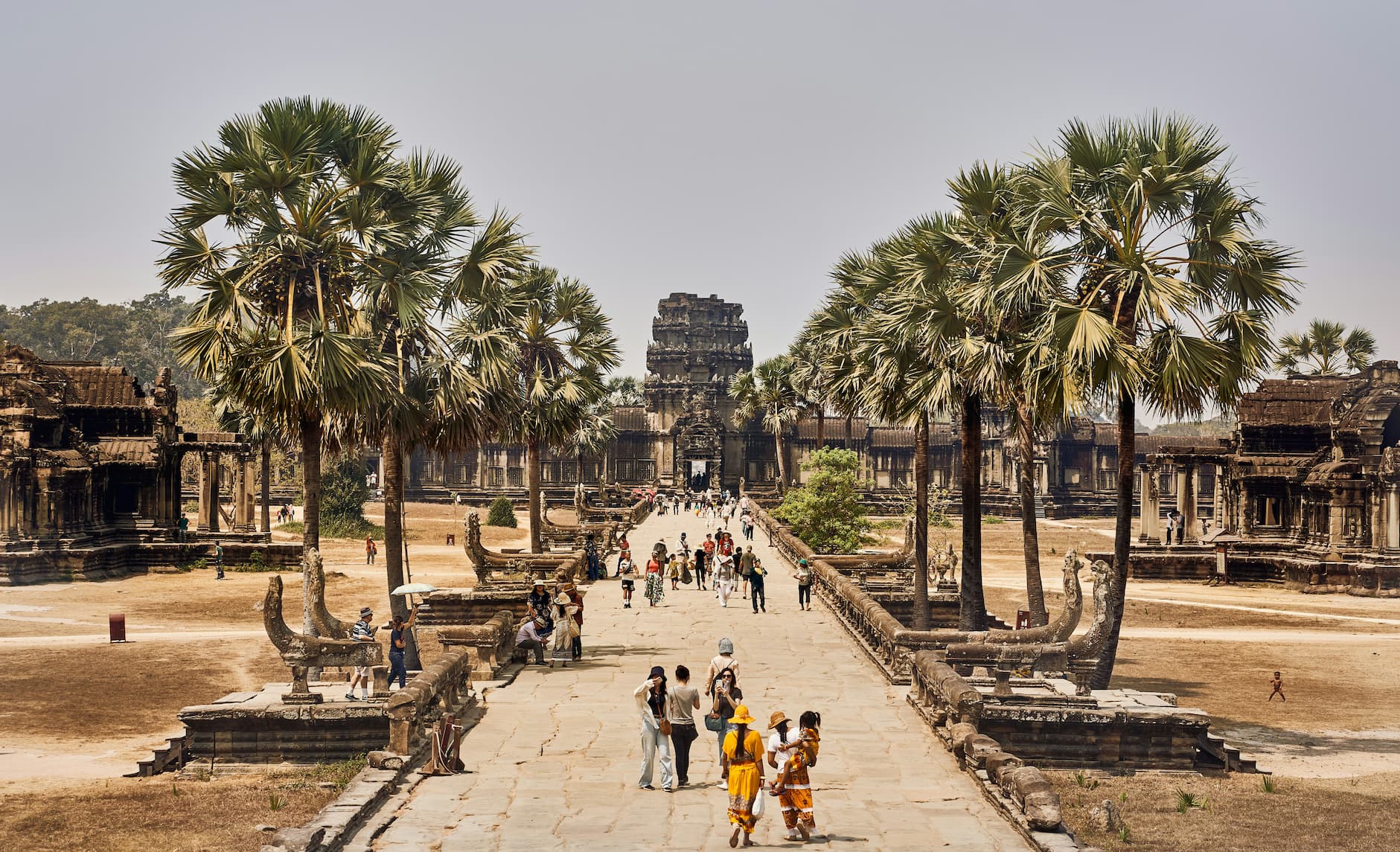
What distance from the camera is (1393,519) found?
44.0m

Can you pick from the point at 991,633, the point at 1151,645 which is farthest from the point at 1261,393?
the point at 991,633

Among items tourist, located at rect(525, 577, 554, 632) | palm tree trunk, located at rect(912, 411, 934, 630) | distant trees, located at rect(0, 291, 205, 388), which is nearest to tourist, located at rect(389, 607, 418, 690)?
tourist, located at rect(525, 577, 554, 632)

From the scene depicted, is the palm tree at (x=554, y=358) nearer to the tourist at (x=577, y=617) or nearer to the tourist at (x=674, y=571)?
the tourist at (x=674, y=571)

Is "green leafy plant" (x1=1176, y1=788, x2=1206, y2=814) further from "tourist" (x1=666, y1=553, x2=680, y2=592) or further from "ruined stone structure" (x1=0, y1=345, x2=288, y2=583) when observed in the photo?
"ruined stone structure" (x1=0, y1=345, x2=288, y2=583)

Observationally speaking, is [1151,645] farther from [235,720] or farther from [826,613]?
[235,720]

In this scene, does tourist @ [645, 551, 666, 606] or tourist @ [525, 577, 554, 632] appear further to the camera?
tourist @ [645, 551, 666, 606]

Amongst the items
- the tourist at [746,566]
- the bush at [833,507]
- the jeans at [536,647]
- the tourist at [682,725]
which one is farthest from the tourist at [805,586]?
the tourist at [682,725]

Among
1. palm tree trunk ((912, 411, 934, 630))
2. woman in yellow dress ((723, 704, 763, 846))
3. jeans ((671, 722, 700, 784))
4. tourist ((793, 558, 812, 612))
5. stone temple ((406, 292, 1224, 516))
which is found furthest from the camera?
stone temple ((406, 292, 1224, 516))

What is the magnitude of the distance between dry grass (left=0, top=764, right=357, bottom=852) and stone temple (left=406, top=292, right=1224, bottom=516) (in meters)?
73.1

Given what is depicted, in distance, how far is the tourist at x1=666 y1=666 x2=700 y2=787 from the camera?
577 inches

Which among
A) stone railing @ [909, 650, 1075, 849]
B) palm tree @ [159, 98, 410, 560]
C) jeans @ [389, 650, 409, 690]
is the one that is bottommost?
stone railing @ [909, 650, 1075, 849]

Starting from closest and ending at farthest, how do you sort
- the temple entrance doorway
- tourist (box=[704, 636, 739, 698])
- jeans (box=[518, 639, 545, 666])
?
1. tourist (box=[704, 636, 739, 698])
2. jeans (box=[518, 639, 545, 666])
3. the temple entrance doorway

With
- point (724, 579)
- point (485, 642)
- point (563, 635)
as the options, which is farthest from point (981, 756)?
point (724, 579)

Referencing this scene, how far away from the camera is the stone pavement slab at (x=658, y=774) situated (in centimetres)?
1254
